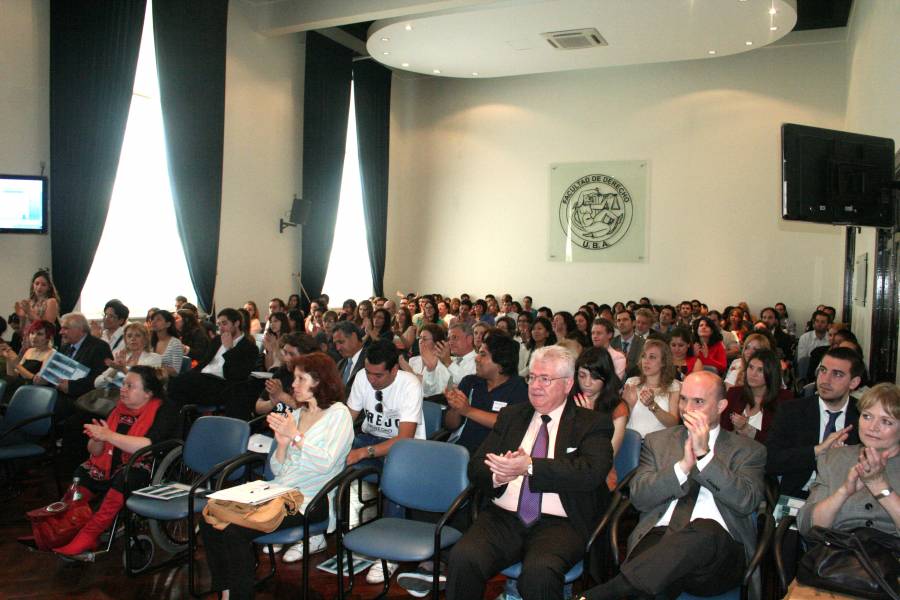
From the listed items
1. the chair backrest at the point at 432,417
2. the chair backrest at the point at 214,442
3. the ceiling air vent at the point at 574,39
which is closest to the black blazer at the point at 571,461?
the chair backrest at the point at 432,417

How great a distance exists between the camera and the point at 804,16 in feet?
37.3

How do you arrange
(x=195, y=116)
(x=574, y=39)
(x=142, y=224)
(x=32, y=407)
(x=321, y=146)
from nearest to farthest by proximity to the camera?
1. (x=32, y=407)
2. (x=142, y=224)
3. (x=195, y=116)
4. (x=574, y=39)
5. (x=321, y=146)

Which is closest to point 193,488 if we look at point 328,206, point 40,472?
point 40,472

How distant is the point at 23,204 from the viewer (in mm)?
7500

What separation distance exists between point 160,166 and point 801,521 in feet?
29.3

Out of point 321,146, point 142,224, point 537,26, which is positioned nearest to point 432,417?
point 142,224

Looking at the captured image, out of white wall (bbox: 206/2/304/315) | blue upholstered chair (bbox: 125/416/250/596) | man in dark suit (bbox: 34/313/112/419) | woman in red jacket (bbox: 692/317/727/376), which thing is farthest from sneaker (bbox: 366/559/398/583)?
white wall (bbox: 206/2/304/315)

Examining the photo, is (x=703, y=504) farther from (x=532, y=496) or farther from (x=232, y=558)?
(x=232, y=558)

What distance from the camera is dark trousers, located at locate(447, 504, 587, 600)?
272 cm

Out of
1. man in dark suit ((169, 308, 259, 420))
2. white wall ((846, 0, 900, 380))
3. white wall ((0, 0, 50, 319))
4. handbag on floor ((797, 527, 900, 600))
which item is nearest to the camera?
handbag on floor ((797, 527, 900, 600))

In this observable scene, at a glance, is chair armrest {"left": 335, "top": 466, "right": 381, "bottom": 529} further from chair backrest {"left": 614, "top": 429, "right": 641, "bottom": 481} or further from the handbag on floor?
the handbag on floor

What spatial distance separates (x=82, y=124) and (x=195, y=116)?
176cm

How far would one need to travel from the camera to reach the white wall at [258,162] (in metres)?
10.4

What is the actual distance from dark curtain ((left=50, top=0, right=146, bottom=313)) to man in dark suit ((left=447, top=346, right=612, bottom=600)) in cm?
668
